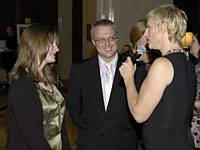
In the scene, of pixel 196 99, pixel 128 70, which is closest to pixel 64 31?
pixel 196 99

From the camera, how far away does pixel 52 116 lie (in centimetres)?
223

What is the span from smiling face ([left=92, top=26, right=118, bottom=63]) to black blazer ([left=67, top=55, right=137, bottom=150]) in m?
0.12

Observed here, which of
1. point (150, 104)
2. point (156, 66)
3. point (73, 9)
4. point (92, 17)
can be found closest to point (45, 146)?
point (150, 104)

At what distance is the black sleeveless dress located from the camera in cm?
178

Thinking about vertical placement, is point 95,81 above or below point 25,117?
above

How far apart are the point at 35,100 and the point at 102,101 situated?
70 cm

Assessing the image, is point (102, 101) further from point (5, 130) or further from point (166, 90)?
point (5, 130)

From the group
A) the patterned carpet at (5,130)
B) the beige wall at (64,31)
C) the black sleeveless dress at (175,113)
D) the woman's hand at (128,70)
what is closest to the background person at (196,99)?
the black sleeveless dress at (175,113)

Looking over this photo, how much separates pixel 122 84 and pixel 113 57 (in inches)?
10.3

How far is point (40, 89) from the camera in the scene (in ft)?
7.27

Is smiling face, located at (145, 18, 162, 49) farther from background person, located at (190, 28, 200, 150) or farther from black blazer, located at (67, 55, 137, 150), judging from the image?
background person, located at (190, 28, 200, 150)

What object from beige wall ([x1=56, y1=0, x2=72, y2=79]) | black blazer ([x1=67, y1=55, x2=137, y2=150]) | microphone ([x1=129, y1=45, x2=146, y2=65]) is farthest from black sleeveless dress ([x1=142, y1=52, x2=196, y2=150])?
beige wall ([x1=56, y1=0, x2=72, y2=79])

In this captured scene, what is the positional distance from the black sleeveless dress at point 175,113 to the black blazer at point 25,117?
0.72 metres

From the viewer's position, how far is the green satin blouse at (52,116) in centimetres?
218
